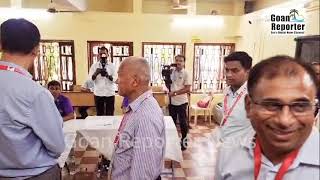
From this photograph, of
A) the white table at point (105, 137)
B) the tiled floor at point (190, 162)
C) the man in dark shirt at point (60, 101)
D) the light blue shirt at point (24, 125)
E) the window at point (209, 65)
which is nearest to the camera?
the light blue shirt at point (24, 125)

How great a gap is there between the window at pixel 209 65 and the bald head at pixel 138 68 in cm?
Result: 511

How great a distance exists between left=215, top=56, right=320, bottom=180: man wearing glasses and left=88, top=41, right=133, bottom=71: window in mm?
5854

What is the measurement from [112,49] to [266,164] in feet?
19.6

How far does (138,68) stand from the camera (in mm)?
1729

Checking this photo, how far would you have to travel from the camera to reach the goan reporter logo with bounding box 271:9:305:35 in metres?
4.10

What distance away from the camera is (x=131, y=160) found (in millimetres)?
1654

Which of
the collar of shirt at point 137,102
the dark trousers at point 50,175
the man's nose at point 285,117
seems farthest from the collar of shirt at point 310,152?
the dark trousers at point 50,175

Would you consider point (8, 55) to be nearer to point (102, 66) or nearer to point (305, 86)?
point (305, 86)

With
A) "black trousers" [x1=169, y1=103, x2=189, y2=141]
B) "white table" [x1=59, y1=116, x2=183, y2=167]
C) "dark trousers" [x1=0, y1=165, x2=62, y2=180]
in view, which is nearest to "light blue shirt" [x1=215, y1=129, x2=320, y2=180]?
"dark trousers" [x1=0, y1=165, x2=62, y2=180]

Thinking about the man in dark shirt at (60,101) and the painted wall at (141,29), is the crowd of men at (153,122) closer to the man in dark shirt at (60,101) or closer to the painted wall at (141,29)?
the man in dark shirt at (60,101)

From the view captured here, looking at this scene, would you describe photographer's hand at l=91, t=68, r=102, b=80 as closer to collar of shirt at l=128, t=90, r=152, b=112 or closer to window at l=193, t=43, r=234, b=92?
window at l=193, t=43, r=234, b=92

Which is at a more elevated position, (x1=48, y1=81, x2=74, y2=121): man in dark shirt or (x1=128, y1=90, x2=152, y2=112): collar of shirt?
(x1=128, y1=90, x2=152, y2=112): collar of shirt

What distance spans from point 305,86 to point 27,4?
679 cm

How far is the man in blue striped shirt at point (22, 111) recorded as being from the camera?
1283 millimetres
